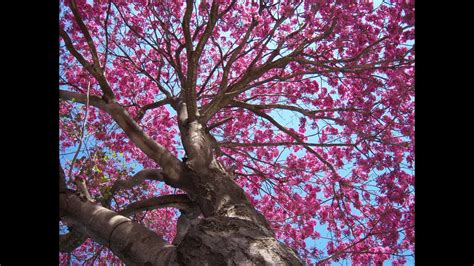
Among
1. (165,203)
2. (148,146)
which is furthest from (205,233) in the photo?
(148,146)

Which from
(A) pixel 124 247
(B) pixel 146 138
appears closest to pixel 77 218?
(A) pixel 124 247

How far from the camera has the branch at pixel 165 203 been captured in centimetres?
350

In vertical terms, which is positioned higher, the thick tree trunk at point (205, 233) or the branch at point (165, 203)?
the branch at point (165, 203)

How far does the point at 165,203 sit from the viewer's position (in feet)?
11.5

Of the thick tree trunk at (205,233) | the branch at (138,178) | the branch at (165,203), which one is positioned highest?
the branch at (138,178)

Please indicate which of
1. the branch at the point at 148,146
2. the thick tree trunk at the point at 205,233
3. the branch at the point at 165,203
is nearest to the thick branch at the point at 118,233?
the thick tree trunk at the point at 205,233

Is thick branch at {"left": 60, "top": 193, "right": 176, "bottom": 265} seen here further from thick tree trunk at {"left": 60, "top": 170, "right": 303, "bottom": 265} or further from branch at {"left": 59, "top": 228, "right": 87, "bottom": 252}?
branch at {"left": 59, "top": 228, "right": 87, "bottom": 252}

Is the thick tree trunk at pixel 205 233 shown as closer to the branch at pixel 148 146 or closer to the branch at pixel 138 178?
the branch at pixel 148 146

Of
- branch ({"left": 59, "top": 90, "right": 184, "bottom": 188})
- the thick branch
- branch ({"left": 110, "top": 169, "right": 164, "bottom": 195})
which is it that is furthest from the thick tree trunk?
branch ({"left": 110, "top": 169, "right": 164, "bottom": 195})

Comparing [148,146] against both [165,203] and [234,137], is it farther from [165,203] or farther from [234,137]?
[234,137]

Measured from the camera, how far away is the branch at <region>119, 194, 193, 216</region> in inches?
138

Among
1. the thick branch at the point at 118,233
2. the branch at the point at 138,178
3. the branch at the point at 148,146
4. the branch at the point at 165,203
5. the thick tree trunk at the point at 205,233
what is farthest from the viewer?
the branch at the point at 138,178
